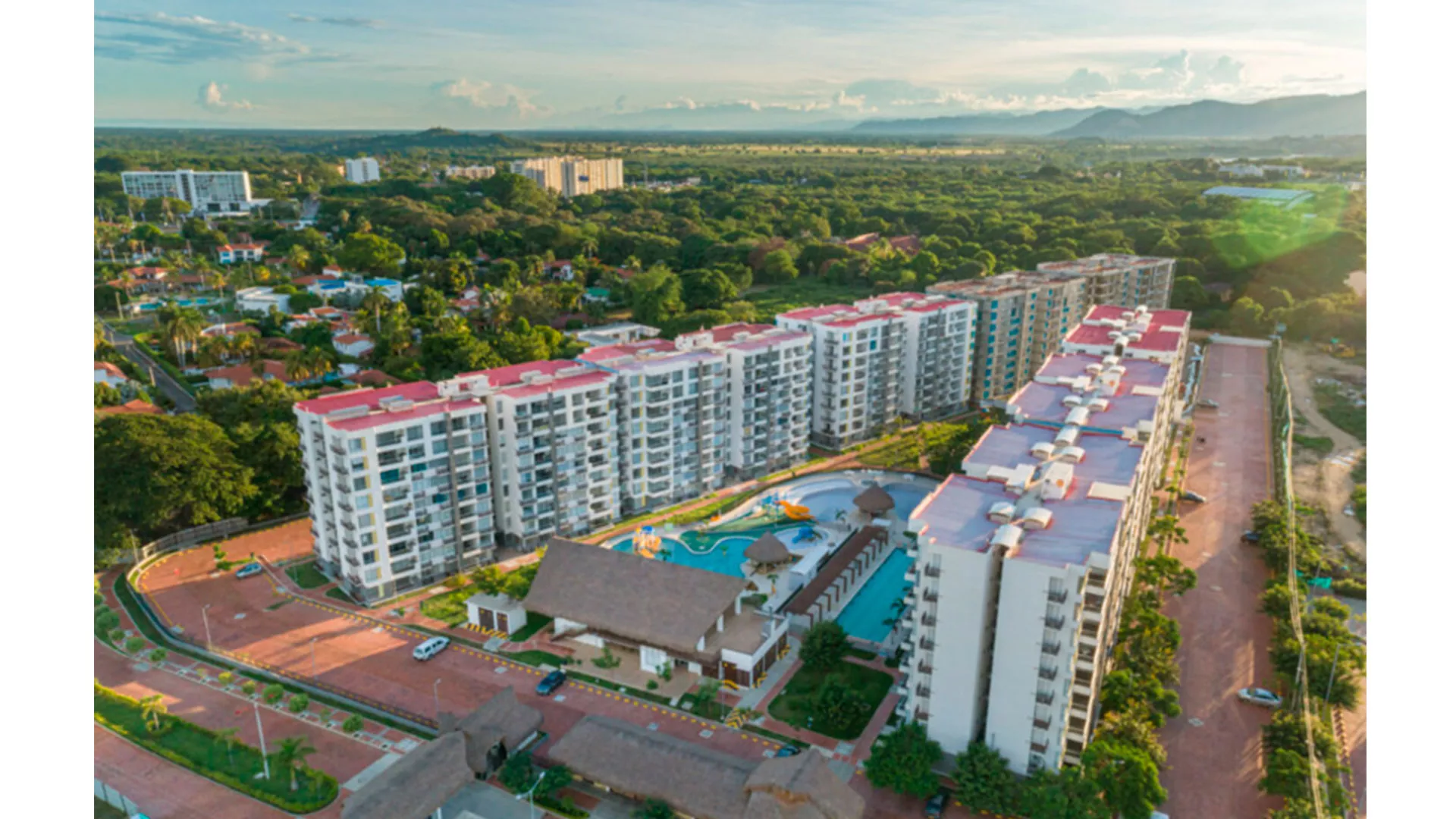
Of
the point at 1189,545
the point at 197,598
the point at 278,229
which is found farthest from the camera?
the point at 278,229

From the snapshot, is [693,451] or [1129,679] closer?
[1129,679]

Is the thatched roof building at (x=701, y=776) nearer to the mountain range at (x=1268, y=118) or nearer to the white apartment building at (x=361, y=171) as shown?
the mountain range at (x=1268, y=118)

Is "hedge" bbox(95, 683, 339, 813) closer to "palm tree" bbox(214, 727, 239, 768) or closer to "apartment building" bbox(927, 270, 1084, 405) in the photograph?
"palm tree" bbox(214, 727, 239, 768)

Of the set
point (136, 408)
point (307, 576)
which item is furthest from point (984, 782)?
point (136, 408)

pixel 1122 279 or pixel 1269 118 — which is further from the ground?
pixel 1269 118

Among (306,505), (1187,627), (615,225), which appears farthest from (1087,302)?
(615,225)

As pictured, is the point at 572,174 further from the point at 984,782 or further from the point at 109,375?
the point at 984,782

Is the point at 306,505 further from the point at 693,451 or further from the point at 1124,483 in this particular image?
the point at 1124,483
